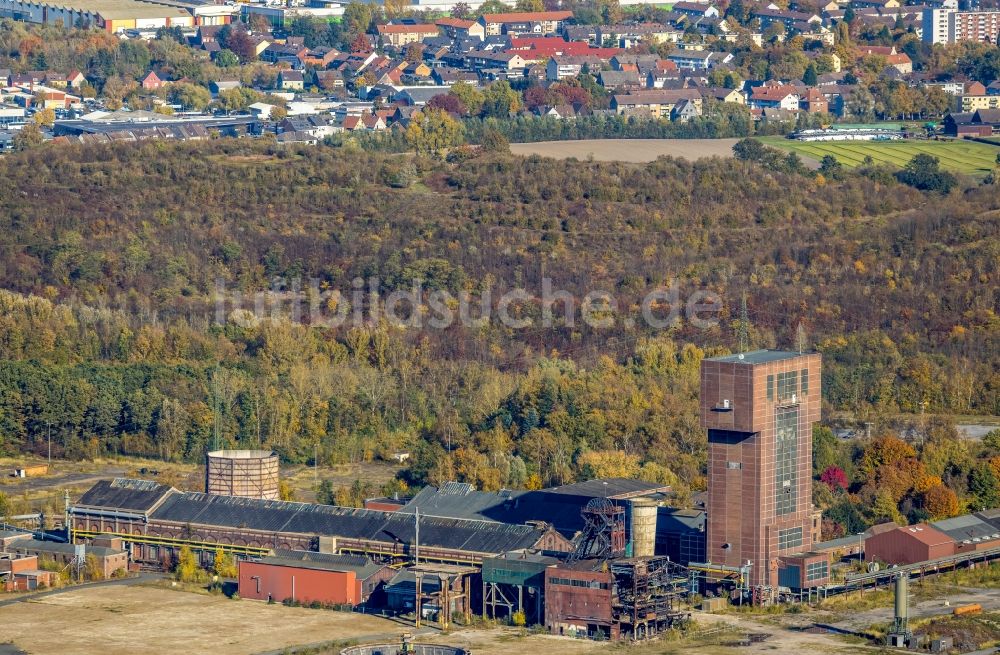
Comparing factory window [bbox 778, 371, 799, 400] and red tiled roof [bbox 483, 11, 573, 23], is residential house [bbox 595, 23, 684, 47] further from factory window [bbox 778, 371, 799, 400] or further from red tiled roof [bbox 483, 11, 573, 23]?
factory window [bbox 778, 371, 799, 400]

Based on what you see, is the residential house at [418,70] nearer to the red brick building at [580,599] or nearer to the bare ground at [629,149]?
the bare ground at [629,149]

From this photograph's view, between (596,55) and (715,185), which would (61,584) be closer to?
(715,185)

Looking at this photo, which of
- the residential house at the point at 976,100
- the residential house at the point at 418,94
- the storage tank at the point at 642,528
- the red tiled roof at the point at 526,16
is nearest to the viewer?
the storage tank at the point at 642,528

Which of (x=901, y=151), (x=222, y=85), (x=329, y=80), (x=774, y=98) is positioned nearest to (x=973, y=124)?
(x=901, y=151)

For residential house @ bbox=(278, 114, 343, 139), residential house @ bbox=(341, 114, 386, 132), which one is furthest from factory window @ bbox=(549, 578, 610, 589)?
residential house @ bbox=(341, 114, 386, 132)

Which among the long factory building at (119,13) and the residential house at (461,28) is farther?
the long factory building at (119,13)

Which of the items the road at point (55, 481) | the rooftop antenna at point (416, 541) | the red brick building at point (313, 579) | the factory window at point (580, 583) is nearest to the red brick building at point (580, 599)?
the factory window at point (580, 583)

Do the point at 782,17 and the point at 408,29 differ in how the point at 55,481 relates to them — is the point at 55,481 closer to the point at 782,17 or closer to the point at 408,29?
the point at 408,29
